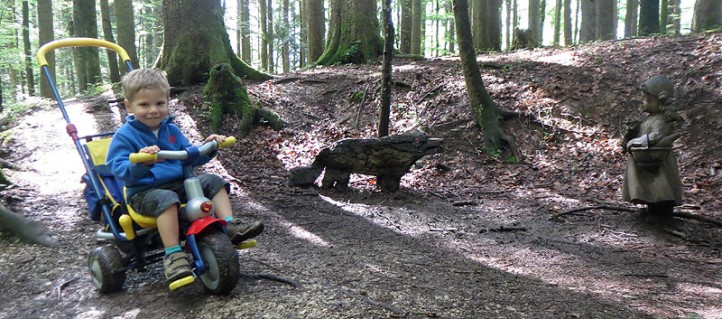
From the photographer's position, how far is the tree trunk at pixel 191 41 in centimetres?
997

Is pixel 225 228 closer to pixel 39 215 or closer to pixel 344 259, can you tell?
pixel 344 259

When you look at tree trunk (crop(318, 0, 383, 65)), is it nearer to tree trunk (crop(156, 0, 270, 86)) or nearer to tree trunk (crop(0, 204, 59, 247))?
tree trunk (crop(156, 0, 270, 86))

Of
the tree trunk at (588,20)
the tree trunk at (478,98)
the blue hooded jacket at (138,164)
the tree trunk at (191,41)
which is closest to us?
the blue hooded jacket at (138,164)

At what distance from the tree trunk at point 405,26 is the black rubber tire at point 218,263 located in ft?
53.3

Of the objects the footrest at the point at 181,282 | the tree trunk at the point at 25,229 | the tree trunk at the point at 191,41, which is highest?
the tree trunk at the point at 191,41

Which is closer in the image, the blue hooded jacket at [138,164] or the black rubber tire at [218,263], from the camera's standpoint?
the black rubber tire at [218,263]

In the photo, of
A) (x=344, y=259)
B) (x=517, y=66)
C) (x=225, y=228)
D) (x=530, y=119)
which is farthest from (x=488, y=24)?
(x=225, y=228)

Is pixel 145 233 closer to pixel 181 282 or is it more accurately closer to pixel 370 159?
pixel 181 282

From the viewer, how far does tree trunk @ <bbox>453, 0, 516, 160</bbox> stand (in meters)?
9.06

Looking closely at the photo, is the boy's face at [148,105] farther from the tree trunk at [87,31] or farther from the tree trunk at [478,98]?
the tree trunk at [87,31]

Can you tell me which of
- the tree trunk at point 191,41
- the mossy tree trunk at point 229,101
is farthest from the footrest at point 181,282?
the tree trunk at point 191,41

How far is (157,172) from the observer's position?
3.36 metres

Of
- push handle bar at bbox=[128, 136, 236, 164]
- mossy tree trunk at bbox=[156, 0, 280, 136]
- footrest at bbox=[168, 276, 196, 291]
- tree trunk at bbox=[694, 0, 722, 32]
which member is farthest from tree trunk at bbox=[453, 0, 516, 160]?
footrest at bbox=[168, 276, 196, 291]

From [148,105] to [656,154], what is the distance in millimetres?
5298
